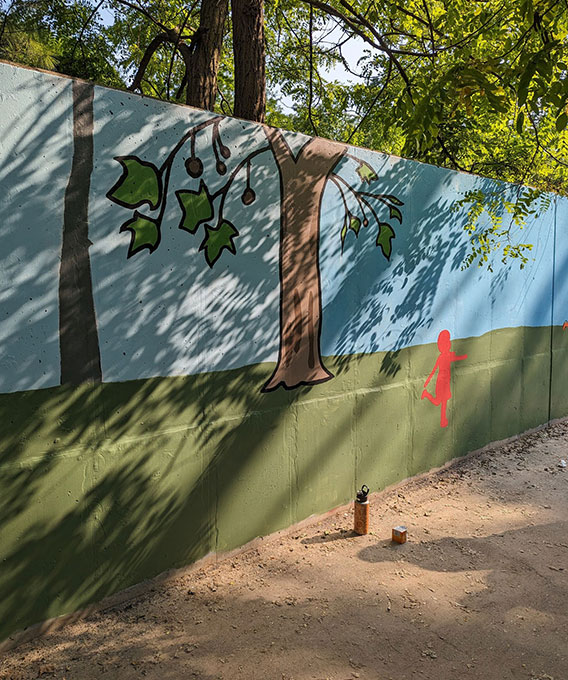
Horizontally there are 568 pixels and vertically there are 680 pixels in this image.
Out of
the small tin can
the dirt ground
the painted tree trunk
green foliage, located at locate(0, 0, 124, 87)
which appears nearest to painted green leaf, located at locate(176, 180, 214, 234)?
the painted tree trunk

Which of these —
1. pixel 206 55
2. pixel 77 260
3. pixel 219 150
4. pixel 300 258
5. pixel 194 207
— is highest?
pixel 206 55

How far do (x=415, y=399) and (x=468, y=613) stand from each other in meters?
2.42

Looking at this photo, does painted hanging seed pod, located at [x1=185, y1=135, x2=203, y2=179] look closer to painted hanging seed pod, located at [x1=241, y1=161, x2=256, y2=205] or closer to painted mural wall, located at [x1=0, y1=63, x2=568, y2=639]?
painted mural wall, located at [x1=0, y1=63, x2=568, y2=639]

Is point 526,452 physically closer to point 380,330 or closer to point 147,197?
point 380,330

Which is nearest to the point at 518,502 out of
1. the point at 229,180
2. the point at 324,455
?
the point at 324,455

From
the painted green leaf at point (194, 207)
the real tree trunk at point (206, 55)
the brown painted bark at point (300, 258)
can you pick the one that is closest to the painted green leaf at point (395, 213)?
the brown painted bark at point (300, 258)

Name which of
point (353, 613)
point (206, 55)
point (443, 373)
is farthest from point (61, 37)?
point (353, 613)

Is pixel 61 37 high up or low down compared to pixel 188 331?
up

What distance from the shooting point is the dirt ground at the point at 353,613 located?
2.96 m

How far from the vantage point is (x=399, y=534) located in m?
4.35

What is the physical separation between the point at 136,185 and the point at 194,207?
1.42 ft

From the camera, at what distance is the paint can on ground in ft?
14.8

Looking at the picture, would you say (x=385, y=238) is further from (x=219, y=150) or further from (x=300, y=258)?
(x=219, y=150)

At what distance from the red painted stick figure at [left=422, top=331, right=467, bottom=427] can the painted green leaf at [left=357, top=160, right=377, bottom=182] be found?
192cm
